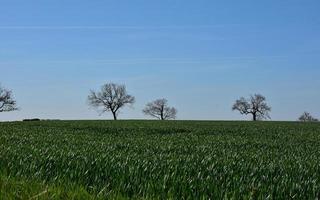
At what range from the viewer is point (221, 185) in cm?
855

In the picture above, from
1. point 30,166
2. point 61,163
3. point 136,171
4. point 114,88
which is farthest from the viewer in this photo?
point 114,88

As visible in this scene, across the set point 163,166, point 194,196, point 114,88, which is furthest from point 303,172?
point 114,88

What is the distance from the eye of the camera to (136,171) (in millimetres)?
9953

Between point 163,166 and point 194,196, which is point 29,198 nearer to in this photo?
point 194,196

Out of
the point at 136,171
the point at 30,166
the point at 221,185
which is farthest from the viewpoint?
the point at 30,166

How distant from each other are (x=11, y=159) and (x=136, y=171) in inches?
148

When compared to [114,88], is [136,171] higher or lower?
lower

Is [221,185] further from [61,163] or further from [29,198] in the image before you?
[61,163]

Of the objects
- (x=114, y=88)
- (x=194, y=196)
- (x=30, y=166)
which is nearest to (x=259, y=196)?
(x=194, y=196)

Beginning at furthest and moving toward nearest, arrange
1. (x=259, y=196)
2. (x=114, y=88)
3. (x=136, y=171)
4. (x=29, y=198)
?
(x=114, y=88) < (x=136, y=171) < (x=259, y=196) < (x=29, y=198)

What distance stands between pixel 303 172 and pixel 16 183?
639 cm

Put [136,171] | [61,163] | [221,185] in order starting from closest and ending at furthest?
[221,185] < [136,171] < [61,163]

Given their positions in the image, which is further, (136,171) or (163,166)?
(163,166)

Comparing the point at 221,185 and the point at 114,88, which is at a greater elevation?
the point at 114,88
